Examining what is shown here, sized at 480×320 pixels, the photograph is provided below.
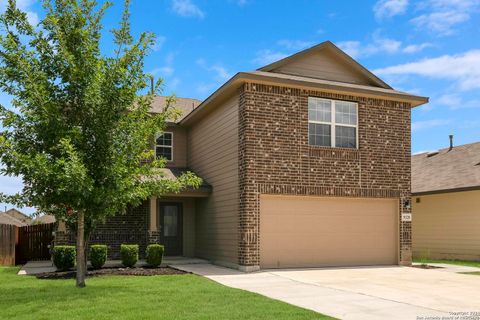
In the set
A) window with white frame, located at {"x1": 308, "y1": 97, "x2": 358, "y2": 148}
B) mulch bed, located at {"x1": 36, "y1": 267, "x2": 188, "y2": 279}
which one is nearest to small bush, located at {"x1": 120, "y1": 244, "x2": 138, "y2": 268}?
mulch bed, located at {"x1": 36, "y1": 267, "x2": 188, "y2": 279}

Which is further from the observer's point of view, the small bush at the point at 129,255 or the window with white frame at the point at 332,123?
the window with white frame at the point at 332,123

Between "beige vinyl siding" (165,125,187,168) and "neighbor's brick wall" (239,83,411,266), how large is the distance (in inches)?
255

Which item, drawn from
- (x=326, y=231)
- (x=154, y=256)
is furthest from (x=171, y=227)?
(x=326, y=231)

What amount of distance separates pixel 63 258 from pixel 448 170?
16863 mm

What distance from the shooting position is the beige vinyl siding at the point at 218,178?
1673 centimetres

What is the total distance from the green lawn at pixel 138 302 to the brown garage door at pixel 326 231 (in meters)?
3.89

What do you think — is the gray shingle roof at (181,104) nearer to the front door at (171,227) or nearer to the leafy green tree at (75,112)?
the front door at (171,227)

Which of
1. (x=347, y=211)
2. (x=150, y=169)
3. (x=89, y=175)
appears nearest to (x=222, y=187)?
(x=347, y=211)

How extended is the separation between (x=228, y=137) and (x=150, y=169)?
5661 millimetres

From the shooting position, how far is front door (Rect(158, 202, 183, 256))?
21.0 metres

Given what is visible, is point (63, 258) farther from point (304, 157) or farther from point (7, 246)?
point (304, 157)

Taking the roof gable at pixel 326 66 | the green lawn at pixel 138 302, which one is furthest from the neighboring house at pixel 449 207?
the green lawn at pixel 138 302

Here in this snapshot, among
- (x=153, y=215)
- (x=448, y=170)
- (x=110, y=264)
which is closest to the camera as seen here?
(x=110, y=264)

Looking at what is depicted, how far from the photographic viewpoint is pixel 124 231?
20312mm
